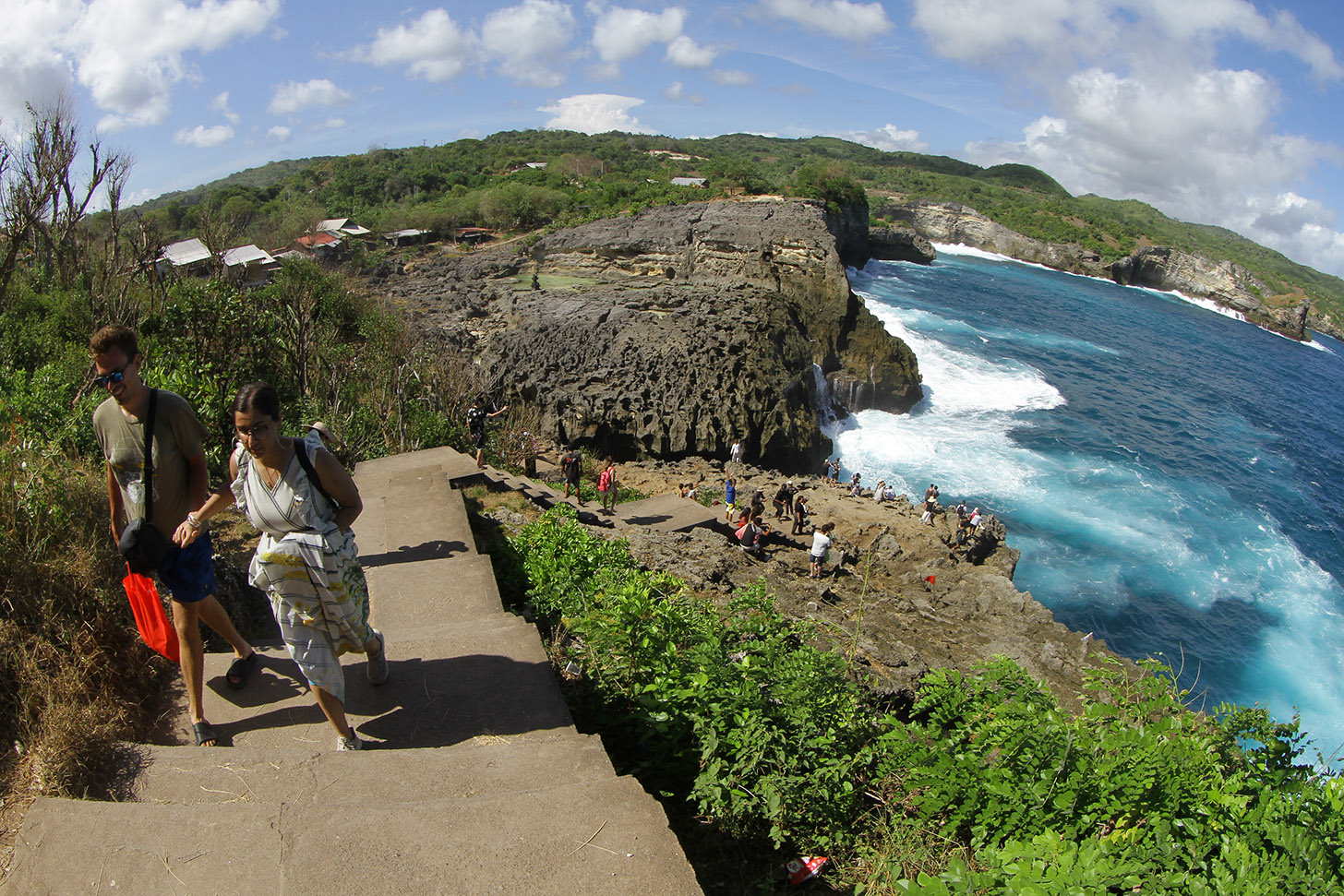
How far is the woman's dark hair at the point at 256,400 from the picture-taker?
2959 millimetres

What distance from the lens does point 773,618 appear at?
4.84 meters

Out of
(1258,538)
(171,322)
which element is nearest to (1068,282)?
(1258,538)

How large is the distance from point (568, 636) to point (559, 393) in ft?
51.9

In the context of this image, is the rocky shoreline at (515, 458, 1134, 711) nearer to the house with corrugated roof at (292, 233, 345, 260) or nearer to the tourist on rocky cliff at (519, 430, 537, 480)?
the tourist on rocky cliff at (519, 430, 537, 480)

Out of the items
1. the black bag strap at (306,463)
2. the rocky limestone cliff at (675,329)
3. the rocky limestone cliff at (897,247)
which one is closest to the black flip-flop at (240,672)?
the black bag strap at (306,463)

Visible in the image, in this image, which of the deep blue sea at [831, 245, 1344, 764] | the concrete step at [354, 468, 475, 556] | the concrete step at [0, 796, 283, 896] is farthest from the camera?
the deep blue sea at [831, 245, 1344, 764]

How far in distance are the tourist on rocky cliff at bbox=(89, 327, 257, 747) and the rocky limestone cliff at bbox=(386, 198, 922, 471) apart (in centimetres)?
1639

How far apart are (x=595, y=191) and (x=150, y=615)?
49.0m

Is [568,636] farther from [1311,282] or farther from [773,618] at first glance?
[1311,282]

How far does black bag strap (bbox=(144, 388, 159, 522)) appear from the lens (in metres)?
3.32

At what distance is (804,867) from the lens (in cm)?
360

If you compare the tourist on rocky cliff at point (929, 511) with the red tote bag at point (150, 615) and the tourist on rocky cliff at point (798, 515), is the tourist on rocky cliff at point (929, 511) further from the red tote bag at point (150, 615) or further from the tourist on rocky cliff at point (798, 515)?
the red tote bag at point (150, 615)

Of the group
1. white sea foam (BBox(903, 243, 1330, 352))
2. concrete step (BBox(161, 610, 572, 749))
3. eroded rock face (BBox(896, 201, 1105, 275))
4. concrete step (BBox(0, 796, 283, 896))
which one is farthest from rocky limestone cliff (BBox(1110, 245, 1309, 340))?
concrete step (BBox(0, 796, 283, 896))

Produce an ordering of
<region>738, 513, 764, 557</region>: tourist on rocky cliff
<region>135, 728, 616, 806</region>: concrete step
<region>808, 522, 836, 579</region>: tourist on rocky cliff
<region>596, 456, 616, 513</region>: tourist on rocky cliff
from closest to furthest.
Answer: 1. <region>135, 728, 616, 806</region>: concrete step
2. <region>808, 522, 836, 579</region>: tourist on rocky cliff
3. <region>738, 513, 764, 557</region>: tourist on rocky cliff
4. <region>596, 456, 616, 513</region>: tourist on rocky cliff
